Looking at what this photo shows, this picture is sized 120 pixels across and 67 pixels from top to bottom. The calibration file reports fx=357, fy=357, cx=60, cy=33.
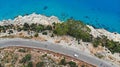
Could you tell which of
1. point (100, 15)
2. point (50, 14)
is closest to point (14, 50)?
point (50, 14)

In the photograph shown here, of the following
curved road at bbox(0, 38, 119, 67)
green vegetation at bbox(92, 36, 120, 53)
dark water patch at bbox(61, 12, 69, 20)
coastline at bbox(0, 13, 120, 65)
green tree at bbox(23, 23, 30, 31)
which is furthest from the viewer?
dark water patch at bbox(61, 12, 69, 20)

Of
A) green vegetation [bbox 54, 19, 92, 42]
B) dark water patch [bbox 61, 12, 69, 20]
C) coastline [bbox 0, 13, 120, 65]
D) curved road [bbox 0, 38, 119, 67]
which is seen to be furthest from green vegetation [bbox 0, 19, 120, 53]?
dark water patch [bbox 61, 12, 69, 20]

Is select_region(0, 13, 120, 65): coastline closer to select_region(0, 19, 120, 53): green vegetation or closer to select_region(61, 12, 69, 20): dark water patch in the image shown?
select_region(0, 19, 120, 53): green vegetation

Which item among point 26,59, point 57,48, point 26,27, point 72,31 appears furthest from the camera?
point 26,27

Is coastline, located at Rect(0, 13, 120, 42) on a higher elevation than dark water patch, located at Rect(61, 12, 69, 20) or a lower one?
lower

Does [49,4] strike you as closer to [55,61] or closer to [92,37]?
[92,37]

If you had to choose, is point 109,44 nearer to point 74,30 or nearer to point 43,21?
point 74,30

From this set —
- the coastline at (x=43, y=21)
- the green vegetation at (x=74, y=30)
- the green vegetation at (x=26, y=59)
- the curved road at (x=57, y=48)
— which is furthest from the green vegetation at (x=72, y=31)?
the green vegetation at (x=26, y=59)

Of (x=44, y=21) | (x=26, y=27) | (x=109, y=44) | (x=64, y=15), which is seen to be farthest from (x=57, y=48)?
(x=64, y=15)
